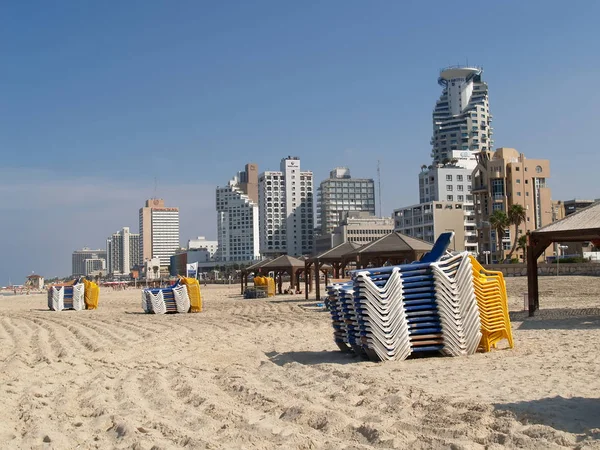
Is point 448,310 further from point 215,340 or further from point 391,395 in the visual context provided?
point 215,340

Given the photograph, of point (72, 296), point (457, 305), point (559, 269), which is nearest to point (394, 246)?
point (457, 305)

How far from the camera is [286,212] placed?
525 ft

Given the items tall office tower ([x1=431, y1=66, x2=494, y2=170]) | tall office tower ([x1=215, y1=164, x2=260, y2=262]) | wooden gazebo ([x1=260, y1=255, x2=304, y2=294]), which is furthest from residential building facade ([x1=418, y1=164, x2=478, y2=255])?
tall office tower ([x1=215, y1=164, x2=260, y2=262])

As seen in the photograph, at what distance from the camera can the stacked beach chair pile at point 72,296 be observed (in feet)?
97.0

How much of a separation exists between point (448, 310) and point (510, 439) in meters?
4.95

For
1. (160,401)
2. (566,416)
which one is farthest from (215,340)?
(566,416)

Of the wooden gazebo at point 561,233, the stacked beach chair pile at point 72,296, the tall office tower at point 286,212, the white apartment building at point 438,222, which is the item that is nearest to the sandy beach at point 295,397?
the wooden gazebo at point 561,233

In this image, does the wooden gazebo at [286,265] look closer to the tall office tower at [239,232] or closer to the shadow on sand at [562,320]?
the shadow on sand at [562,320]

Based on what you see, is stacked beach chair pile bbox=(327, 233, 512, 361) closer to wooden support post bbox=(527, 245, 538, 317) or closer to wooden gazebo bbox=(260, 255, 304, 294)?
wooden support post bbox=(527, 245, 538, 317)

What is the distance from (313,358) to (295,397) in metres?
3.58

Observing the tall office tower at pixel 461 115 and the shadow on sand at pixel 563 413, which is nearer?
the shadow on sand at pixel 563 413

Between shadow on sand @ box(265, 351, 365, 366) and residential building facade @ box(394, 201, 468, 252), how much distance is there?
71369 millimetres

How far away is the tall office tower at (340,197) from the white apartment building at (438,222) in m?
62.6

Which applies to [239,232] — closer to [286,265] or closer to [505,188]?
[505,188]
